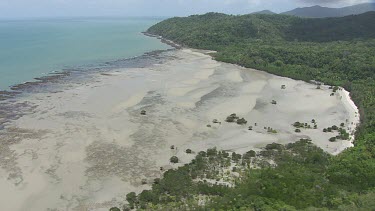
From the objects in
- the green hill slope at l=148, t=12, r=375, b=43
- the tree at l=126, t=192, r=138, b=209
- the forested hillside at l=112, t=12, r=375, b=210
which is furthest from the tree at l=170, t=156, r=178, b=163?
the green hill slope at l=148, t=12, r=375, b=43

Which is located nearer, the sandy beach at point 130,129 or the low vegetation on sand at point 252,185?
the low vegetation on sand at point 252,185

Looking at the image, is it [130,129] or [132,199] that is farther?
[130,129]

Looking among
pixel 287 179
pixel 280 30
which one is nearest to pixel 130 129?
pixel 287 179

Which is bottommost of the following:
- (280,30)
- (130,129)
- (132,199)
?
(130,129)

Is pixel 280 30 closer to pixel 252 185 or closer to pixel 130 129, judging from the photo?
pixel 130 129

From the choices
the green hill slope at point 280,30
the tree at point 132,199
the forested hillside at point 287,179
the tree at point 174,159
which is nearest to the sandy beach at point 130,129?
the tree at point 174,159

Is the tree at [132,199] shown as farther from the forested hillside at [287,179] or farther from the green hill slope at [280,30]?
the green hill slope at [280,30]

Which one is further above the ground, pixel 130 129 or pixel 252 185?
pixel 252 185

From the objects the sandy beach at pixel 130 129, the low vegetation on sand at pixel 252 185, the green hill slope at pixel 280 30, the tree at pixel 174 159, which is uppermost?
the green hill slope at pixel 280 30

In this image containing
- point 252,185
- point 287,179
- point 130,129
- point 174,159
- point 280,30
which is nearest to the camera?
point 252,185

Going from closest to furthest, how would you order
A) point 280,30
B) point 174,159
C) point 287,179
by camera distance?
point 287,179 < point 174,159 < point 280,30
